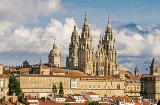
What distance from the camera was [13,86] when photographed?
318 feet

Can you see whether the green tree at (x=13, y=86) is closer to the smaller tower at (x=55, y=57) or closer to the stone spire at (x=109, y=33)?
the stone spire at (x=109, y=33)

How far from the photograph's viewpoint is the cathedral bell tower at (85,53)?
12481 cm

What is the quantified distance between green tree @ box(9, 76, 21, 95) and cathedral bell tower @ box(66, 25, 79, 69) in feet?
120

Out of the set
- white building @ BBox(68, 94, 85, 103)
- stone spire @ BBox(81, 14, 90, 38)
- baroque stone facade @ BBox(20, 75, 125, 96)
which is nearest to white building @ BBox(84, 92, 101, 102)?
white building @ BBox(68, 94, 85, 103)

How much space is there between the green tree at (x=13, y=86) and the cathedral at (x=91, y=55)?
2814 cm

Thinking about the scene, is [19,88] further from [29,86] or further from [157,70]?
[157,70]

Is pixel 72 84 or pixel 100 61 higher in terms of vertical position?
pixel 100 61

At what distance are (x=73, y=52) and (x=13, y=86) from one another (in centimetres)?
4136

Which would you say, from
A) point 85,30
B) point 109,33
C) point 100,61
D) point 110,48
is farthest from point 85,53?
point 109,33

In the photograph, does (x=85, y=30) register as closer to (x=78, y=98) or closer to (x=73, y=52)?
(x=73, y=52)

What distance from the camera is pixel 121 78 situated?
389 feet

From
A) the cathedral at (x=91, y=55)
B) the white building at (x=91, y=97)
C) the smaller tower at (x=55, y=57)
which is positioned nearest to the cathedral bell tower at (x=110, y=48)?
the cathedral at (x=91, y=55)

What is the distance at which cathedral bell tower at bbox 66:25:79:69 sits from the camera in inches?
5310

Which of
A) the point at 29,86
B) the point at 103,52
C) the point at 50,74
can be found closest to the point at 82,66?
the point at 103,52
